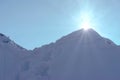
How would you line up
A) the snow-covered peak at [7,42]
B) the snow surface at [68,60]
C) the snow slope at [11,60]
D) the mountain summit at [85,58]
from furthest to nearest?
the snow-covered peak at [7,42]
the snow slope at [11,60]
the snow surface at [68,60]
the mountain summit at [85,58]

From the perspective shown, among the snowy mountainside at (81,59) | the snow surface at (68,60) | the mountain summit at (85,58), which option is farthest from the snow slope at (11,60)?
the mountain summit at (85,58)

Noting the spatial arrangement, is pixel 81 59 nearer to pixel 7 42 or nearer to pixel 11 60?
pixel 11 60

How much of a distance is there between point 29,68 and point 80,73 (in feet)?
29.7

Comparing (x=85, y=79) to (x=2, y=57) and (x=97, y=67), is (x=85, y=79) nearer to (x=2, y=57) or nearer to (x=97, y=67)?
(x=97, y=67)

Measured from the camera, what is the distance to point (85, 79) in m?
51.5

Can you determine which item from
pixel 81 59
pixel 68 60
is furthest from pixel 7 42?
pixel 81 59

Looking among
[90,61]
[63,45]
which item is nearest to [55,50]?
[63,45]

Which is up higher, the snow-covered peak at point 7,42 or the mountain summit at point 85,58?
the snow-covered peak at point 7,42

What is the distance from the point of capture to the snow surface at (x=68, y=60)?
52094 millimetres

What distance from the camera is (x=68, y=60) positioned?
54.0 m

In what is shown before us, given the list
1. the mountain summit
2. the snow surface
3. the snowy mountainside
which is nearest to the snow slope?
the snow surface

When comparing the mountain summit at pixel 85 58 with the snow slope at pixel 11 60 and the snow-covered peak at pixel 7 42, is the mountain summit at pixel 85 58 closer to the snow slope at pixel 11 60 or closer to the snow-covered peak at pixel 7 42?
the snow slope at pixel 11 60

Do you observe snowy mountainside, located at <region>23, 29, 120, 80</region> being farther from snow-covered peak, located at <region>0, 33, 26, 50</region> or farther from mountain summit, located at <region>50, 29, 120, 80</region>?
snow-covered peak, located at <region>0, 33, 26, 50</region>

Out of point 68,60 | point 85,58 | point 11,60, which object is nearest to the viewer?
point 85,58
